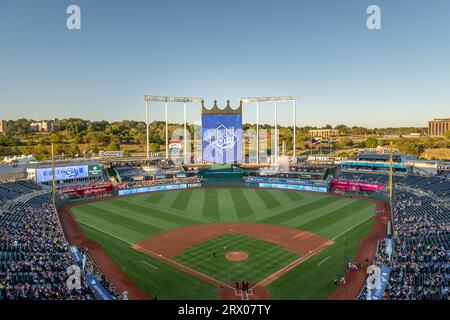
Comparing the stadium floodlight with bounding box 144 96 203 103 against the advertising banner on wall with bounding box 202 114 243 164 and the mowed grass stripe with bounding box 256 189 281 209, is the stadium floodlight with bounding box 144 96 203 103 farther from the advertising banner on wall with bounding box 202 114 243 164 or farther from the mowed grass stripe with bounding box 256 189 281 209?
the mowed grass stripe with bounding box 256 189 281 209

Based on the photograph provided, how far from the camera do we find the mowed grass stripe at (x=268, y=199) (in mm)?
50453

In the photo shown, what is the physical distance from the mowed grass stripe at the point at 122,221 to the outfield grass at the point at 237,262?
8151mm

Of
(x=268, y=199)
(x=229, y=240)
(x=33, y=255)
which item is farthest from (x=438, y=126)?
(x=33, y=255)

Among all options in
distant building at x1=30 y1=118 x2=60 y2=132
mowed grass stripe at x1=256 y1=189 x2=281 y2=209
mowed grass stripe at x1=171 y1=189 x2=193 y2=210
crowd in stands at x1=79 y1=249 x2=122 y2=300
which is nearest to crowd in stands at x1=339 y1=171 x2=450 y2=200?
mowed grass stripe at x1=256 y1=189 x2=281 y2=209

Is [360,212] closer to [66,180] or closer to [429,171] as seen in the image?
[429,171]

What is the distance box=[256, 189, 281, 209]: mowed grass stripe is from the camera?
50.5 metres

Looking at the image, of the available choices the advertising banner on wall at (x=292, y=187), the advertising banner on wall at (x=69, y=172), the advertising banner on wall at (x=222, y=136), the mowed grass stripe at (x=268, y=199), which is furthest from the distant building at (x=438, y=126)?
the advertising banner on wall at (x=69, y=172)

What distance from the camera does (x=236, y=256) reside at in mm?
30156

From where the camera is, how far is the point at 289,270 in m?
27.1

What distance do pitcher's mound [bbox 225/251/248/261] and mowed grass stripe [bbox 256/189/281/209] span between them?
19.1 m

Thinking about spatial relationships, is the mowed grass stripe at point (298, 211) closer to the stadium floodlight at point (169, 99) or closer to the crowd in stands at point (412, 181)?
the crowd in stands at point (412, 181)

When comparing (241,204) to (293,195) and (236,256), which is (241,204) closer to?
(293,195)
